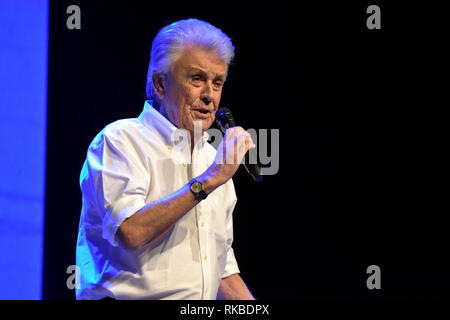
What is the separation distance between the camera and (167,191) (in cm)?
171

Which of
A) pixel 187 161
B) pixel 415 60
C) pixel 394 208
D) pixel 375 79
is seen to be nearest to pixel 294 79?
pixel 375 79

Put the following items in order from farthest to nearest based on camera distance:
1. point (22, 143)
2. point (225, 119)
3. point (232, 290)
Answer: point (22, 143)
point (232, 290)
point (225, 119)

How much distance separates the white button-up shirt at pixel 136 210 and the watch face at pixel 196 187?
6.1 inches

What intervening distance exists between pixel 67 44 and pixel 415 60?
70.6 inches

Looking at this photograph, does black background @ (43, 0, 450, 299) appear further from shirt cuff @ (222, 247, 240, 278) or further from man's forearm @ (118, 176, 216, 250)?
man's forearm @ (118, 176, 216, 250)

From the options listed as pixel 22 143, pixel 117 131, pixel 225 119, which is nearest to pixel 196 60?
pixel 225 119

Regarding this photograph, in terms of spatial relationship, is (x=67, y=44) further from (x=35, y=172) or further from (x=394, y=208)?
(x=394, y=208)

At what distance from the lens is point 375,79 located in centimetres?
285

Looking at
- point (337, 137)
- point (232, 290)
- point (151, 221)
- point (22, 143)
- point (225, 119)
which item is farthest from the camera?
point (337, 137)

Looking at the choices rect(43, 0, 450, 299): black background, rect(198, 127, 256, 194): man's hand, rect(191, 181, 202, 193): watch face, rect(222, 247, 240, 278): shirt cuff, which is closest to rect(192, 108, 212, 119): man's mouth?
rect(198, 127, 256, 194): man's hand

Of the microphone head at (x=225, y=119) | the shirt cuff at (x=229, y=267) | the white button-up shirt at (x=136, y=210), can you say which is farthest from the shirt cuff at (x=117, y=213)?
the shirt cuff at (x=229, y=267)

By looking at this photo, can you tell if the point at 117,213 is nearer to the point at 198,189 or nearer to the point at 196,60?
the point at 198,189

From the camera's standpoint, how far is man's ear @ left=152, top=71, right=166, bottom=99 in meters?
1.83

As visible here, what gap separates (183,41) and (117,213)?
64 cm
